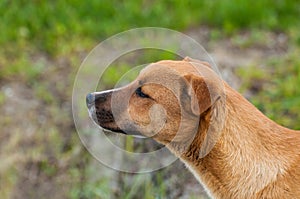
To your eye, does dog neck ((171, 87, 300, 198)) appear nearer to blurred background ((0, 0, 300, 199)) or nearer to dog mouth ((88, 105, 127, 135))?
dog mouth ((88, 105, 127, 135))

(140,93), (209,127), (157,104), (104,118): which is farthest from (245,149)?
(104,118)

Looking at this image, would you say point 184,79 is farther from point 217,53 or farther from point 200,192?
point 217,53

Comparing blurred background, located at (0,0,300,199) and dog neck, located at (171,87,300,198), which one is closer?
dog neck, located at (171,87,300,198)

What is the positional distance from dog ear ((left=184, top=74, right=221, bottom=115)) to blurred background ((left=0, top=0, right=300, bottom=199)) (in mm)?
1363

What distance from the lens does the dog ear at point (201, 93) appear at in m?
4.47

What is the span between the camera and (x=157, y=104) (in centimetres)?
475

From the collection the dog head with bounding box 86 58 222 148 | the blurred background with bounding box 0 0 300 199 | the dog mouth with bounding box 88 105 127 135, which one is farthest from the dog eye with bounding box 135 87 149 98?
the blurred background with bounding box 0 0 300 199

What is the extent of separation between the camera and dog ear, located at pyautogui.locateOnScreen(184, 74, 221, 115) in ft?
14.7

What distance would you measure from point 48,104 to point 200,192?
75.0 inches

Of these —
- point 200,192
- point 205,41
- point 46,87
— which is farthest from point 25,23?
point 200,192

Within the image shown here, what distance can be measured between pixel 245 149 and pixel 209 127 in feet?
0.73

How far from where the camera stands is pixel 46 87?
7641 mm

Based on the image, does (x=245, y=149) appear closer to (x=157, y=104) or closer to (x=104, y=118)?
(x=157, y=104)

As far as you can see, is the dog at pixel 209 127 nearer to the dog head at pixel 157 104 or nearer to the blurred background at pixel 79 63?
the dog head at pixel 157 104
